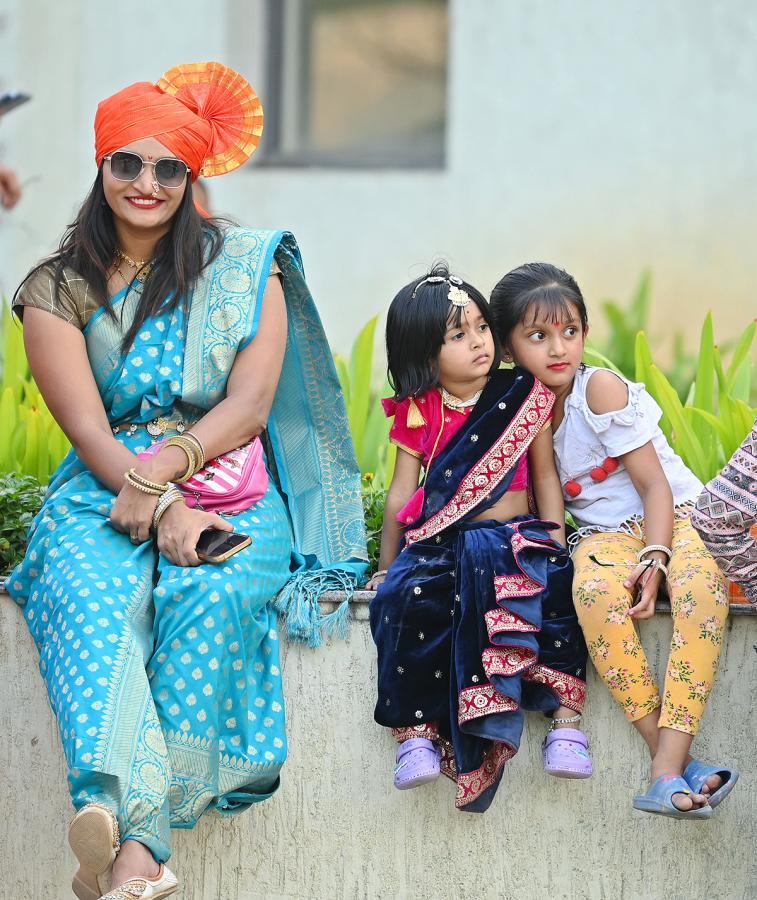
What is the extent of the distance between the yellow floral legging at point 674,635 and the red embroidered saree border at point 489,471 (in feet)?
1.00

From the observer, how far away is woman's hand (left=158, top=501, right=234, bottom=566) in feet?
10.1

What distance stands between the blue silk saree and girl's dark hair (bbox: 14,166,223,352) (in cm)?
3

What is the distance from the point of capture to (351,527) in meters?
3.55

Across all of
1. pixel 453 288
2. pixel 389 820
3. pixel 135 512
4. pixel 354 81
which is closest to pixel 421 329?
pixel 453 288

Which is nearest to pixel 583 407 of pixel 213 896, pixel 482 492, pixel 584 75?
pixel 482 492

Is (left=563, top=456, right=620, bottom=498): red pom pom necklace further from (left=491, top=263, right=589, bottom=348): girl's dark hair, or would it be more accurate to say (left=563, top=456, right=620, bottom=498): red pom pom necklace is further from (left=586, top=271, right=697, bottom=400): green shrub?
(left=586, top=271, right=697, bottom=400): green shrub

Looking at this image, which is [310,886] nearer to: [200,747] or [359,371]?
[200,747]

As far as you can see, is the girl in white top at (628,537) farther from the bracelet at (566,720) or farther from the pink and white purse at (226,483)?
the pink and white purse at (226,483)

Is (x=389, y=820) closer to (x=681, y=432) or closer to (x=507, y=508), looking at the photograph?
(x=507, y=508)

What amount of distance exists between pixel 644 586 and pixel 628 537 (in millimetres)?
204

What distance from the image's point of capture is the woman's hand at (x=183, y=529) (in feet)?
10.1

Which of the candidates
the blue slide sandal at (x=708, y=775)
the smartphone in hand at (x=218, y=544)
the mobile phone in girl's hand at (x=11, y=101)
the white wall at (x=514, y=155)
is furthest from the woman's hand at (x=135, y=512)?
the white wall at (x=514, y=155)

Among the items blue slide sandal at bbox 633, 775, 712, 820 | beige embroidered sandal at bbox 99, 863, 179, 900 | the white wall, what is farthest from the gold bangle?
the white wall

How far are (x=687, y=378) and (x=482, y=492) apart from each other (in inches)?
119
